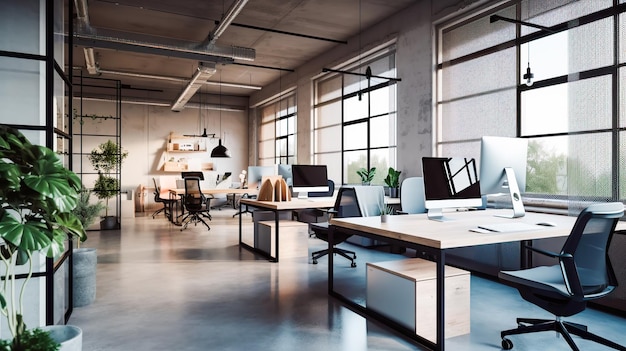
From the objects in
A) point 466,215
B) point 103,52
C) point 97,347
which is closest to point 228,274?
point 97,347

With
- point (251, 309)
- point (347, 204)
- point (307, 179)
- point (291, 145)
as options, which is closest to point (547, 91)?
point (347, 204)

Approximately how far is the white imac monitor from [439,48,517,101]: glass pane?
5.60 ft

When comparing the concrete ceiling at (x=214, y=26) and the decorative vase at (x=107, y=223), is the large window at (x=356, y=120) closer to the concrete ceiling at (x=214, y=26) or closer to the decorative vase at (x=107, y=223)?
the concrete ceiling at (x=214, y=26)

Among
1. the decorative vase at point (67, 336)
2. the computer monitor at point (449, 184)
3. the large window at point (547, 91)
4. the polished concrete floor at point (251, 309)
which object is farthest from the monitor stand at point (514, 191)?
the decorative vase at point (67, 336)

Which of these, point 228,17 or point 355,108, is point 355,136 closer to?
point 355,108

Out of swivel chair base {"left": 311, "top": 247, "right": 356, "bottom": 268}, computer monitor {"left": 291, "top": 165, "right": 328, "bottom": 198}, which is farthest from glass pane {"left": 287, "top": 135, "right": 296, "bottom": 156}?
swivel chair base {"left": 311, "top": 247, "right": 356, "bottom": 268}

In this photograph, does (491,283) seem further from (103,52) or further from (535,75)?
(103,52)

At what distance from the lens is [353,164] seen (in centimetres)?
816

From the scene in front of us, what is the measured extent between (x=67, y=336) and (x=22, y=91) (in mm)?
1563

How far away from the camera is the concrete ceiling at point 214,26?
6.22 meters

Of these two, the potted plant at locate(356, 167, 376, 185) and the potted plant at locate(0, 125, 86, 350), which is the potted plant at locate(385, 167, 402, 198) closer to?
the potted plant at locate(356, 167, 376, 185)

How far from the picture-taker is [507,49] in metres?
4.93

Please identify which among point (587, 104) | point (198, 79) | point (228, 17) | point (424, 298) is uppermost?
point (228, 17)

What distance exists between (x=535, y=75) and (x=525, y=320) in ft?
9.72
